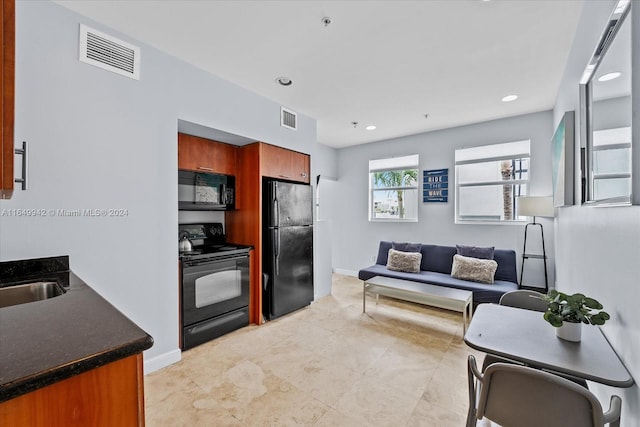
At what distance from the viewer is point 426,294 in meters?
3.27

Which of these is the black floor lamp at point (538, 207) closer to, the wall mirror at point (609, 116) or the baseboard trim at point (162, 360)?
the wall mirror at point (609, 116)

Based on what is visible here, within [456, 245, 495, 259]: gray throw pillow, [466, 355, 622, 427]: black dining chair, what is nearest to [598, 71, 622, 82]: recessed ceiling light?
[466, 355, 622, 427]: black dining chair

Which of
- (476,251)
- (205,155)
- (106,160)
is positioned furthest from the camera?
(476,251)

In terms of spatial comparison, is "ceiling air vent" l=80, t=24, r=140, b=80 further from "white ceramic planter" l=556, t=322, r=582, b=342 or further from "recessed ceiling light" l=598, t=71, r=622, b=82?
"white ceramic planter" l=556, t=322, r=582, b=342

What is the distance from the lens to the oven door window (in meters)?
2.78

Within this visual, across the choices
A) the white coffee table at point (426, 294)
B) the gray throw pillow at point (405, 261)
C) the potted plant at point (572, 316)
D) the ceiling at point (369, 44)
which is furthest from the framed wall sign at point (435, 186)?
the potted plant at point (572, 316)

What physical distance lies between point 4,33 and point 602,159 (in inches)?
87.9

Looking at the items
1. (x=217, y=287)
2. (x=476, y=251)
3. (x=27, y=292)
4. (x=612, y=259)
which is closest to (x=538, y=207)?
(x=476, y=251)

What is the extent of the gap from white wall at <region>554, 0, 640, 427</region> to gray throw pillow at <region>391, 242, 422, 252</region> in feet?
8.17

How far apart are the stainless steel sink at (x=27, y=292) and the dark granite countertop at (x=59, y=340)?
1.77ft

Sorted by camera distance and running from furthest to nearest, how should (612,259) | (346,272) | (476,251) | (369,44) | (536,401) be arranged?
(346,272) → (476,251) → (369,44) → (612,259) → (536,401)

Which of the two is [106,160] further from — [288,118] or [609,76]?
[609,76]

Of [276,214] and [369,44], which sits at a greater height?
[369,44]

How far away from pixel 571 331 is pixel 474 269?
263 cm
